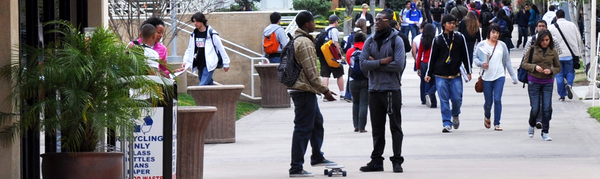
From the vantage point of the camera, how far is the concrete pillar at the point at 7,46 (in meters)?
6.80

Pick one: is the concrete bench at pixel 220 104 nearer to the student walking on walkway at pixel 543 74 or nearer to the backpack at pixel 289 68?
the backpack at pixel 289 68

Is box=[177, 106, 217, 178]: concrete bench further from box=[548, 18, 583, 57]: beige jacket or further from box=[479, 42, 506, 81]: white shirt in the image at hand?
box=[548, 18, 583, 57]: beige jacket

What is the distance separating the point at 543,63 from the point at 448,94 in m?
1.77

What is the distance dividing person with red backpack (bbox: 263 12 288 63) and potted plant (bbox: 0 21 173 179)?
9899 mm

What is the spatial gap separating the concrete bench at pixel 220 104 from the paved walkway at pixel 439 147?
232 millimetres

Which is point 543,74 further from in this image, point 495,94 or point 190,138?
point 190,138

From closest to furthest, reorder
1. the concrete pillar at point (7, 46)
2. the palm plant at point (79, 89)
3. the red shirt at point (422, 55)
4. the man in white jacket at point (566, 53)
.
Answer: the palm plant at point (79, 89), the concrete pillar at point (7, 46), the red shirt at point (422, 55), the man in white jacket at point (566, 53)

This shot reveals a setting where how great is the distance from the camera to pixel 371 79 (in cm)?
955

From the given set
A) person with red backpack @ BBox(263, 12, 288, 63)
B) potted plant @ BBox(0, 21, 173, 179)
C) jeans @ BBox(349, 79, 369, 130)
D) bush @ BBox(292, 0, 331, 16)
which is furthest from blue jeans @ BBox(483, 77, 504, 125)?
bush @ BBox(292, 0, 331, 16)

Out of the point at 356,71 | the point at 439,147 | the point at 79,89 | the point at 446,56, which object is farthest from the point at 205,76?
the point at 79,89

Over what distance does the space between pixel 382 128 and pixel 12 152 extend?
3.80 meters

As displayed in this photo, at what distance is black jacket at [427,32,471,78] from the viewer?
1301 centimetres

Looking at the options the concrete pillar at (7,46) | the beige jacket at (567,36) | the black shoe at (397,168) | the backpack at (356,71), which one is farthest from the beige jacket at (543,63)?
the concrete pillar at (7,46)

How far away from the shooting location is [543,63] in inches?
460
